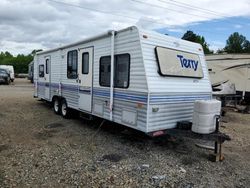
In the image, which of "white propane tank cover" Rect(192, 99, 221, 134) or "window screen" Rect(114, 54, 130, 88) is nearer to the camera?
"white propane tank cover" Rect(192, 99, 221, 134)

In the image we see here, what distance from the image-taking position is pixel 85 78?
7762mm

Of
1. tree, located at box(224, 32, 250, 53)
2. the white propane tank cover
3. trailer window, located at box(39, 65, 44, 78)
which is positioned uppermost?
tree, located at box(224, 32, 250, 53)

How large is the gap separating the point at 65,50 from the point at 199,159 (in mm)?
5661

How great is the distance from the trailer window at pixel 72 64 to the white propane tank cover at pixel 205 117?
4224 millimetres

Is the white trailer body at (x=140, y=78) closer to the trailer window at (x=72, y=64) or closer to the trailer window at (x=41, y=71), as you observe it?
the trailer window at (x=72, y=64)

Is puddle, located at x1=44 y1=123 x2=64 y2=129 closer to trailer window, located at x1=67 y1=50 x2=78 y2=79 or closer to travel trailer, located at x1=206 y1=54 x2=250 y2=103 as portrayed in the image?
trailer window, located at x1=67 y1=50 x2=78 y2=79

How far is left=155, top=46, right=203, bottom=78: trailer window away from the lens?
5.92 metres

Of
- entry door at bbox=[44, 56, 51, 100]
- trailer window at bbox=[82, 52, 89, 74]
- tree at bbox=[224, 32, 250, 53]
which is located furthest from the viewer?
tree at bbox=[224, 32, 250, 53]

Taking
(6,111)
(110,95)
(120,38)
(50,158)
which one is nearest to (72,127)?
(110,95)

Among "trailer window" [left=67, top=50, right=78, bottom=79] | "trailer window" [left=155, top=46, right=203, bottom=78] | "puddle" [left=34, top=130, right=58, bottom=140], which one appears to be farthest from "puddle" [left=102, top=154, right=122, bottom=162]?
"trailer window" [left=67, top=50, right=78, bottom=79]

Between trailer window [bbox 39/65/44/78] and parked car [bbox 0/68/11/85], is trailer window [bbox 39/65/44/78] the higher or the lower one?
the higher one

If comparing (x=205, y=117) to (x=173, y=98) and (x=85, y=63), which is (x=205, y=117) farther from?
(x=85, y=63)

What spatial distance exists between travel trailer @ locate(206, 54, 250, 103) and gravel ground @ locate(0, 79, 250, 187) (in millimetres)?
5113

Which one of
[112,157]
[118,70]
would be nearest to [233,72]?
[118,70]
